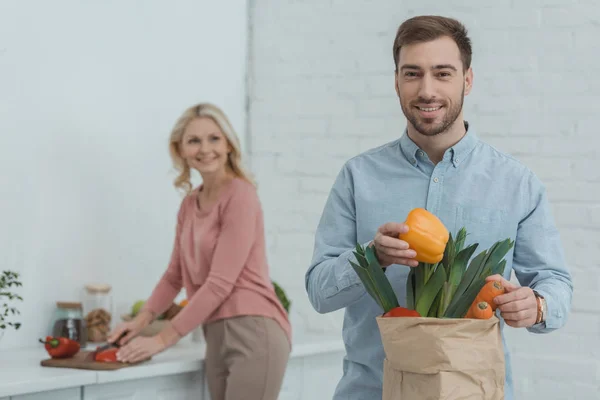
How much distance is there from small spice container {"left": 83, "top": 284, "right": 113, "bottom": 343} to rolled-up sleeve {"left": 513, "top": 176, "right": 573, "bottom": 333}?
2026mm

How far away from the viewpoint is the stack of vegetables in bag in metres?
1.35

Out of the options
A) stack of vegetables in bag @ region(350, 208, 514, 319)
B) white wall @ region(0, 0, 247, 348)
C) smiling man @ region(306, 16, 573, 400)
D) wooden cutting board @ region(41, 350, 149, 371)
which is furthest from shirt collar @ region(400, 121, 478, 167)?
white wall @ region(0, 0, 247, 348)

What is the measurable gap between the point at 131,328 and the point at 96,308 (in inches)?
16.9

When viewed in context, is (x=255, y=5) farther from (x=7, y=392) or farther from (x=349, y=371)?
(x=349, y=371)

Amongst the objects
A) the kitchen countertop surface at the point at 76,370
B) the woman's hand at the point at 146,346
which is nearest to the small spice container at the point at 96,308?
the kitchen countertop surface at the point at 76,370

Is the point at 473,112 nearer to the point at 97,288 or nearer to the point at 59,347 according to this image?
the point at 97,288

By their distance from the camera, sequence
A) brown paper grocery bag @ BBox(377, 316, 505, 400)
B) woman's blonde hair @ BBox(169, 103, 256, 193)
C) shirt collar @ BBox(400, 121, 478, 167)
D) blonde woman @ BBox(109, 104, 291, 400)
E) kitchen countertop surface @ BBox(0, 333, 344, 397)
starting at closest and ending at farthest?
1. brown paper grocery bag @ BBox(377, 316, 505, 400)
2. shirt collar @ BBox(400, 121, 478, 167)
3. kitchen countertop surface @ BBox(0, 333, 344, 397)
4. blonde woman @ BBox(109, 104, 291, 400)
5. woman's blonde hair @ BBox(169, 103, 256, 193)

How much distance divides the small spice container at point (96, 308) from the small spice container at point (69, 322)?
0.35ft

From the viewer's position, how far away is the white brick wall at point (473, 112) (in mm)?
3062

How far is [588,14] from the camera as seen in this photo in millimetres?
3082

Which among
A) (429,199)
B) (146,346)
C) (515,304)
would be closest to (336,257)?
(429,199)

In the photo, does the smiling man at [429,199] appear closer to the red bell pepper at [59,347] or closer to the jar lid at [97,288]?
the red bell pepper at [59,347]

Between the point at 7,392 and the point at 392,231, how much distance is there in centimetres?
142

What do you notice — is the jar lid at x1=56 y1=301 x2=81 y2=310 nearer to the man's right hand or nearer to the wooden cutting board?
the wooden cutting board
